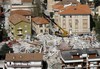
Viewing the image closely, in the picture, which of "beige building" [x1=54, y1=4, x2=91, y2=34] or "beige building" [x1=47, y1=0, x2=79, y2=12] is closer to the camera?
"beige building" [x1=54, y1=4, x2=91, y2=34]

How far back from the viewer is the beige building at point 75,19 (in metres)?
16.5

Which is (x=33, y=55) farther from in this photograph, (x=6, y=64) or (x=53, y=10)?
(x=53, y=10)

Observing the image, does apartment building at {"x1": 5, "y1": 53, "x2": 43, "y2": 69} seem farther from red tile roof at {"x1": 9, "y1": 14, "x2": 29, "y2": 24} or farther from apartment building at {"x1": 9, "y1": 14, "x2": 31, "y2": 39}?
red tile roof at {"x1": 9, "y1": 14, "x2": 29, "y2": 24}

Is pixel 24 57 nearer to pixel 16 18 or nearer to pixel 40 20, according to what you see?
pixel 16 18

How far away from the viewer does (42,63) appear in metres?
11.7

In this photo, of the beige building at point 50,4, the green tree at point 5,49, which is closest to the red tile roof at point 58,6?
the beige building at point 50,4

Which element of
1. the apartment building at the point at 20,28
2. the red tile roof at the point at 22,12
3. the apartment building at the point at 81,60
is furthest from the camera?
the red tile roof at the point at 22,12

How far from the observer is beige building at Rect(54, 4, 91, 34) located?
16.5 meters

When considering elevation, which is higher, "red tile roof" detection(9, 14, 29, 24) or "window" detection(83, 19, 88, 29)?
"red tile roof" detection(9, 14, 29, 24)

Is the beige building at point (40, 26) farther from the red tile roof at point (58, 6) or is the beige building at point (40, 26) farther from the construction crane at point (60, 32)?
the red tile roof at point (58, 6)

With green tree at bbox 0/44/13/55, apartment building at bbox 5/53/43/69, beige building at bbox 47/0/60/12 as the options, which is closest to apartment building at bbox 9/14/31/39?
green tree at bbox 0/44/13/55

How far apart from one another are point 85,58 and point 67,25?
537 centimetres

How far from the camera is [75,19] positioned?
16516 millimetres

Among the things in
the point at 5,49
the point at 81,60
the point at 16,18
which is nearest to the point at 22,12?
the point at 16,18
